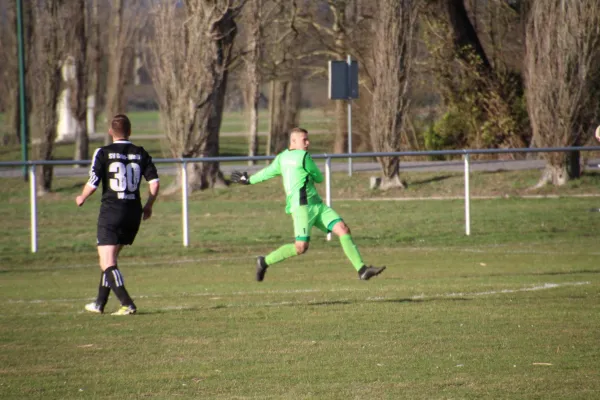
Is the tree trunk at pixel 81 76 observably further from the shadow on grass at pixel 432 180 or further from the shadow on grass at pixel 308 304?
the shadow on grass at pixel 308 304

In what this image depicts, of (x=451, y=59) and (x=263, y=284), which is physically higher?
Result: (x=451, y=59)

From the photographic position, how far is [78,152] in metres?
40.7

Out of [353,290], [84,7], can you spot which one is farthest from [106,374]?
[84,7]

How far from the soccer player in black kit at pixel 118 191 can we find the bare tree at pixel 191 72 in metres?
17.5

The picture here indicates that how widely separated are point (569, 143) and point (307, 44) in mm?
16125

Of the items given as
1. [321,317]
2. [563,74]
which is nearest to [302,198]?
[321,317]

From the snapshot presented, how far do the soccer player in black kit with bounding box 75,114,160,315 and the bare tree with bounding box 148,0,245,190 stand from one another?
17.5m

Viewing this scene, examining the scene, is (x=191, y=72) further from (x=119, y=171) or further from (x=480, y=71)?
(x=119, y=171)

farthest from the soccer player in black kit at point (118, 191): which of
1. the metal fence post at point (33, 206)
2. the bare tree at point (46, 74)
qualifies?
the bare tree at point (46, 74)

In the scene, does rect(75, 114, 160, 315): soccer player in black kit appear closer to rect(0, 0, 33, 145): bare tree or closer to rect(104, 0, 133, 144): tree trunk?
rect(104, 0, 133, 144): tree trunk

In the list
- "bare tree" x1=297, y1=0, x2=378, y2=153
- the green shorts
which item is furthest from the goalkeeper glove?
"bare tree" x1=297, y1=0, x2=378, y2=153

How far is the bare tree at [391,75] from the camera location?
28.5m

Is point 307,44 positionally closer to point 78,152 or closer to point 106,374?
point 78,152

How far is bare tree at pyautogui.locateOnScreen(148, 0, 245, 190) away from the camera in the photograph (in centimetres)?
2772
